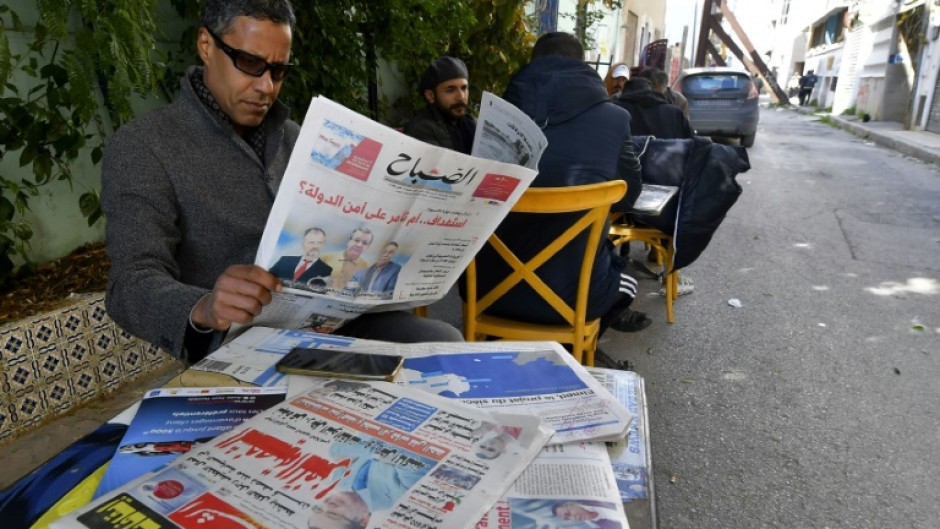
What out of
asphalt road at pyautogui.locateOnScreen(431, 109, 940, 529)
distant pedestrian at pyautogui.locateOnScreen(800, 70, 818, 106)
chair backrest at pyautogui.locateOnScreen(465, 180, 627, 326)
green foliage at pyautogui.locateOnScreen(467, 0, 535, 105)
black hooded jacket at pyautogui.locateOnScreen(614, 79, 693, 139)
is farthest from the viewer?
distant pedestrian at pyautogui.locateOnScreen(800, 70, 818, 106)

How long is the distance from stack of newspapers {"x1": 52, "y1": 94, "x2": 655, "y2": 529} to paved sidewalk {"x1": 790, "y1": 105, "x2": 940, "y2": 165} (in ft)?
36.5

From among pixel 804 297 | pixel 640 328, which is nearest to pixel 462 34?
pixel 640 328

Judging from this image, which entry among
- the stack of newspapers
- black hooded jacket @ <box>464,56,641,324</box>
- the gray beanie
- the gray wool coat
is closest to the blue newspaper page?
the stack of newspapers

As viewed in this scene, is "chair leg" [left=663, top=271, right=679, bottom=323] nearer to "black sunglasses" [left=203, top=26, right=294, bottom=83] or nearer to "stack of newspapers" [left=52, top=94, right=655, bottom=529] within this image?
"stack of newspapers" [left=52, top=94, right=655, bottom=529]

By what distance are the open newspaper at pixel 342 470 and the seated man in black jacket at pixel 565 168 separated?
1348 mm

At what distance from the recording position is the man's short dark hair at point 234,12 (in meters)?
1.30

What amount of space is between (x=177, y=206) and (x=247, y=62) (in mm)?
372

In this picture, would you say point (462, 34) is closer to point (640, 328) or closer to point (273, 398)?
point (640, 328)

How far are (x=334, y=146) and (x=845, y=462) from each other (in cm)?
235

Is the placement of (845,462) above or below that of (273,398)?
below

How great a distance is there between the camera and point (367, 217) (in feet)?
3.38

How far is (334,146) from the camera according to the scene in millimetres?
909

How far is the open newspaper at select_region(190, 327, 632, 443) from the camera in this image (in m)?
0.86

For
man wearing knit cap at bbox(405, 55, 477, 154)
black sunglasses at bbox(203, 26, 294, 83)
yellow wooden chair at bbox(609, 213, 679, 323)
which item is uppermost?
black sunglasses at bbox(203, 26, 294, 83)
